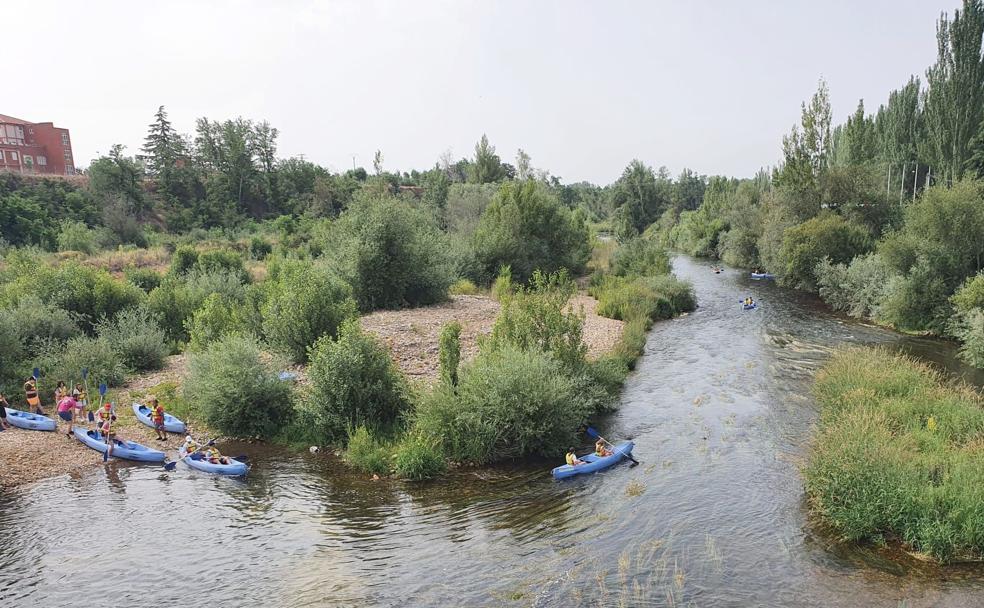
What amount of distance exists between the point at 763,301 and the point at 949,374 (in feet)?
65.5

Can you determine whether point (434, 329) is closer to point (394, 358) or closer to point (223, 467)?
point (394, 358)

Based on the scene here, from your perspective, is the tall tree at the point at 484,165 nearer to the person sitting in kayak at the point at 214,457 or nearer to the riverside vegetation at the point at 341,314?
the riverside vegetation at the point at 341,314

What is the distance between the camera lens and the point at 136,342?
26969 mm

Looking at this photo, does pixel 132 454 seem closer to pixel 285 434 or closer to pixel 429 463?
pixel 285 434

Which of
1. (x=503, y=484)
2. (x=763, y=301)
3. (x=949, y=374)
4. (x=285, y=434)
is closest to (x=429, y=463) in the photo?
(x=503, y=484)

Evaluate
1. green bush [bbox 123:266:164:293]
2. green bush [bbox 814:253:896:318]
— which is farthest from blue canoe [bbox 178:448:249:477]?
green bush [bbox 814:253:896:318]

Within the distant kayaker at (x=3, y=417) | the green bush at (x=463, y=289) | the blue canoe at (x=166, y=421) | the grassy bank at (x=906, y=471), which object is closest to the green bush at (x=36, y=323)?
the distant kayaker at (x=3, y=417)

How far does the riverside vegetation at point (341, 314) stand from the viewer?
18.5 meters

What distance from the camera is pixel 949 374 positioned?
2455 cm

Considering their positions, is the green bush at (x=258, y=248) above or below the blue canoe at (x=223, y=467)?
above

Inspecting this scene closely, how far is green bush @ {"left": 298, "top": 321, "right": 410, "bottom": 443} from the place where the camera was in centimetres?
1925

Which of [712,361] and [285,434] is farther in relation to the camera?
[712,361]

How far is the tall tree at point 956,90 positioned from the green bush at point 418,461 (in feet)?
148

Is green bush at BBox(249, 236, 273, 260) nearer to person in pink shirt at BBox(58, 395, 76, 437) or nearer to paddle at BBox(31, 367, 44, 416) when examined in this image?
paddle at BBox(31, 367, 44, 416)
